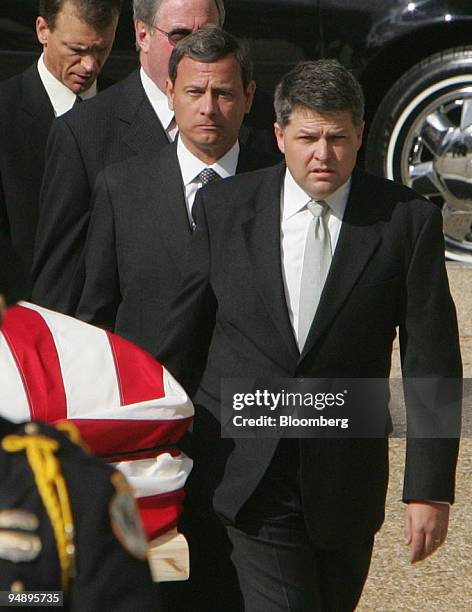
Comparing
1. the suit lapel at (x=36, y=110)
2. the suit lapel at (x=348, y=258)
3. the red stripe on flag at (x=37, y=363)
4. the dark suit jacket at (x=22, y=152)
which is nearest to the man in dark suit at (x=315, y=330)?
the suit lapel at (x=348, y=258)

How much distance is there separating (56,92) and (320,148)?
4.89ft

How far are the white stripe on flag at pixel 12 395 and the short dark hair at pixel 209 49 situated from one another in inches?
41.1

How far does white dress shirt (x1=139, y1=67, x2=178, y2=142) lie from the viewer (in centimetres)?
418

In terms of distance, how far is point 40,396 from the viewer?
302 cm

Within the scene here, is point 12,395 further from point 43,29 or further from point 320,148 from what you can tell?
point 43,29

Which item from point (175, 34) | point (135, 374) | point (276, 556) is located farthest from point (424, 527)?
point (175, 34)

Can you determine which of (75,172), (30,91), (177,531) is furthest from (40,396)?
(30,91)

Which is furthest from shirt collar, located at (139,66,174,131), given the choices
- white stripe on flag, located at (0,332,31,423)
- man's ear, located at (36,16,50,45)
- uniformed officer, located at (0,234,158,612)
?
uniformed officer, located at (0,234,158,612)

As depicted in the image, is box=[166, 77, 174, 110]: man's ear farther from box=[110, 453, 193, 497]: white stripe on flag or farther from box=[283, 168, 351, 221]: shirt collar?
box=[110, 453, 193, 497]: white stripe on flag

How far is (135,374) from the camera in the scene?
316 centimetres

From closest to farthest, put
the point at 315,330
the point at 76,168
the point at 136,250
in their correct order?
the point at 315,330
the point at 136,250
the point at 76,168

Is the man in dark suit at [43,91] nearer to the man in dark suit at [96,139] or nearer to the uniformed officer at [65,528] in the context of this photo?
the man in dark suit at [96,139]

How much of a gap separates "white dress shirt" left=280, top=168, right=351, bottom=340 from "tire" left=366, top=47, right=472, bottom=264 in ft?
13.0

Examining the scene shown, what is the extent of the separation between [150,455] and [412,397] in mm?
590
